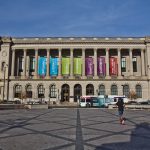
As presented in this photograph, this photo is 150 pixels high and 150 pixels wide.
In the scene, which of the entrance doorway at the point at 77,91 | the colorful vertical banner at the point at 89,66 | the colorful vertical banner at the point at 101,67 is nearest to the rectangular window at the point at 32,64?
the entrance doorway at the point at 77,91

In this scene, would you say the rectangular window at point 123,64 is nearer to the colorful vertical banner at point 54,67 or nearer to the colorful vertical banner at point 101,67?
the colorful vertical banner at point 101,67

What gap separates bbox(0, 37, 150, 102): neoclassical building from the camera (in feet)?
297

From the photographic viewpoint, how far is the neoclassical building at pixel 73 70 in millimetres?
90500

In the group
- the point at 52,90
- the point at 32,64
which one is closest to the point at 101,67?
the point at 52,90

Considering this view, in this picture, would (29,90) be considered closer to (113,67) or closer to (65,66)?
(65,66)

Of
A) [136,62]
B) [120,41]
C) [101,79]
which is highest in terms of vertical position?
[120,41]

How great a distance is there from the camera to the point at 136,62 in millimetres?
95250

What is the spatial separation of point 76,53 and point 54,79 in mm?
11972

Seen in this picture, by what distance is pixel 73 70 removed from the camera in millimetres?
91562

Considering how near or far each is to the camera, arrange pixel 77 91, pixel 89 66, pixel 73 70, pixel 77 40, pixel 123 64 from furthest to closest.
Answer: pixel 123 64 → pixel 77 40 → pixel 77 91 → pixel 73 70 → pixel 89 66

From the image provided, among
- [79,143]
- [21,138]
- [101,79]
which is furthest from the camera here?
[101,79]

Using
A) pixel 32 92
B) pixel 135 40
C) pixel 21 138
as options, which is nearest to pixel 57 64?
pixel 32 92

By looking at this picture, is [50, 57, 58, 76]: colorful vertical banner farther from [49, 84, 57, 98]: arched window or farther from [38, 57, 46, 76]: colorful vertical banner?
[49, 84, 57, 98]: arched window

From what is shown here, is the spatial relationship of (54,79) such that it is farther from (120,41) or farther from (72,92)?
(120,41)
